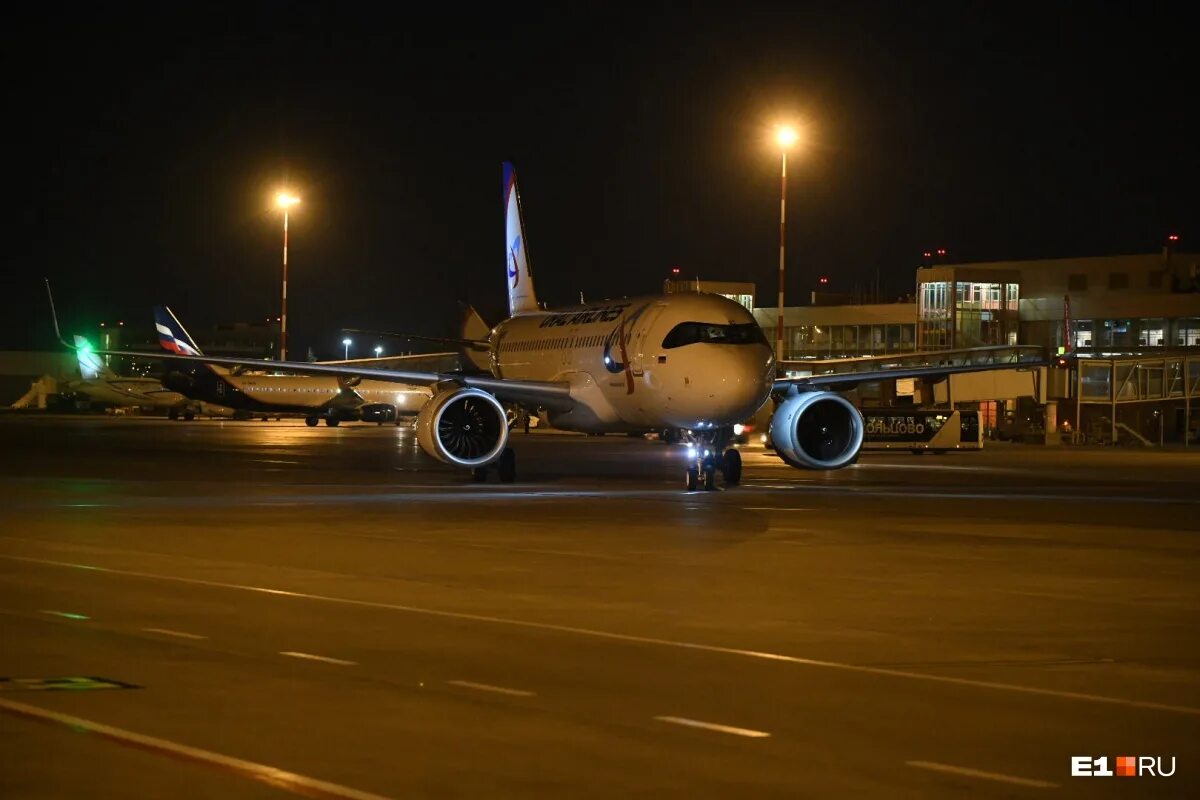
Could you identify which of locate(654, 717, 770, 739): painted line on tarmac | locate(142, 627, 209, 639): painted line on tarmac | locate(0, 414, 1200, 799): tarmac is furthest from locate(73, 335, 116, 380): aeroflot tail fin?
locate(654, 717, 770, 739): painted line on tarmac

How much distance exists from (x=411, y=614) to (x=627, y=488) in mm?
16794

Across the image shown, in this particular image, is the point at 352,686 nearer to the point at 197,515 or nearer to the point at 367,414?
the point at 197,515

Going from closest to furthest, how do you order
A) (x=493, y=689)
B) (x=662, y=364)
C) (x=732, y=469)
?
1. (x=493, y=689)
2. (x=662, y=364)
3. (x=732, y=469)

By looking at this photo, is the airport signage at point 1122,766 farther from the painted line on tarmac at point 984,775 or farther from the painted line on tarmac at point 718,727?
the painted line on tarmac at point 718,727

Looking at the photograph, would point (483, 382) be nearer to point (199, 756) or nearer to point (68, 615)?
point (68, 615)

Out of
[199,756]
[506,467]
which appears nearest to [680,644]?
[199,756]

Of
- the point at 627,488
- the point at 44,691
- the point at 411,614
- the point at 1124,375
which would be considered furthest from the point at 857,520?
the point at 1124,375

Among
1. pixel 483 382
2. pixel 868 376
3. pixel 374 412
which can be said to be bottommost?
pixel 374 412

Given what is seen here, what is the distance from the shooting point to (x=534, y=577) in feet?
49.9

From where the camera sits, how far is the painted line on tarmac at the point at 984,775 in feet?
23.8

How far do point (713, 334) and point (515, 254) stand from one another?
1527 cm

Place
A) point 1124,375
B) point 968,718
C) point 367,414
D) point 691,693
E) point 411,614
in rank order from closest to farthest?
point 968,718
point 691,693
point 411,614
point 1124,375
point 367,414

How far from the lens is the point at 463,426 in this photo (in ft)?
103

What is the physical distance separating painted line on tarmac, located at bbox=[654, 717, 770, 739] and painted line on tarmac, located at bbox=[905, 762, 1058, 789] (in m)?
0.91
